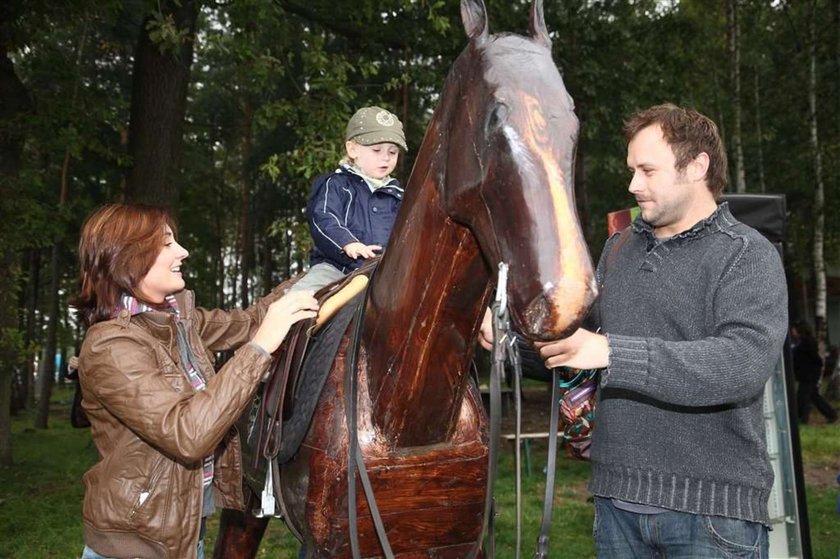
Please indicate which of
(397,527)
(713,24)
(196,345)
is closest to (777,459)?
(397,527)

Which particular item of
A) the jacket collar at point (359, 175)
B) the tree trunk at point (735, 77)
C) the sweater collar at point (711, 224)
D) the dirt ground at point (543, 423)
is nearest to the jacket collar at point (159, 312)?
the jacket collar at point (359, 175)

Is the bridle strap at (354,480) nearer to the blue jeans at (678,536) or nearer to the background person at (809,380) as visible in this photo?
the blue jeans at (678,536)

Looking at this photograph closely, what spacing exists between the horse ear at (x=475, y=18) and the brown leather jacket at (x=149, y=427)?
3.77 ft

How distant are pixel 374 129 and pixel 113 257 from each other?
1.46 m

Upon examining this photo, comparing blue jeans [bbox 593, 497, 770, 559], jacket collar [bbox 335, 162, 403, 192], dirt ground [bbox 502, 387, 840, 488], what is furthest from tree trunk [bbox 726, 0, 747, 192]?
blue jeans [bbox 593, 497, 770, 559]

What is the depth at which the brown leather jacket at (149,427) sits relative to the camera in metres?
2.29

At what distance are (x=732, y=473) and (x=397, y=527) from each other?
1.01 meters

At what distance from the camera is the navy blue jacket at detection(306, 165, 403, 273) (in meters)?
3.33

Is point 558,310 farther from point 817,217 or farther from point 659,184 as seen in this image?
point 817,217

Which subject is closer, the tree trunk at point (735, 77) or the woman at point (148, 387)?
the woman at point (148, 387)

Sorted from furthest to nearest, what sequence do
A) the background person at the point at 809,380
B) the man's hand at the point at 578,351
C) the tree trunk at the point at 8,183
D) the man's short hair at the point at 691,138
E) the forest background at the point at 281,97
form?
the background person at the point at 809,380
the forest background at the point at 281,97
the tree trunk at the point at 8,183
the man's short hair at the point at 691,138
the man's hand at the point at 578,351

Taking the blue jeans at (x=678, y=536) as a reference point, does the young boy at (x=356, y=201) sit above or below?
above

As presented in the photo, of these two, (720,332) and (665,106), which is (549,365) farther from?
(665,106)

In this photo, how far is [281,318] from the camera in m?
2.46
